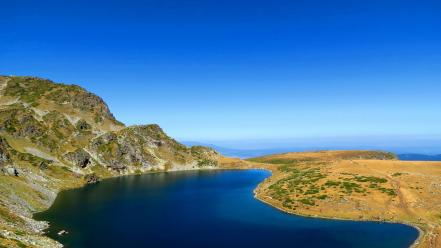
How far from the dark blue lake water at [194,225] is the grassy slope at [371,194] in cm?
567

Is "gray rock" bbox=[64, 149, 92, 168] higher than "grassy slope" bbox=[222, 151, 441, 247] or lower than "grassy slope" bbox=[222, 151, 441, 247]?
higher

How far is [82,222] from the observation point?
9025 cm

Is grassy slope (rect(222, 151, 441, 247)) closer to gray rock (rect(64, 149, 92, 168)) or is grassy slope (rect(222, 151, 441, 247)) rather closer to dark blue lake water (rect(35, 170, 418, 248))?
dark blue lake water (rect(35, 170, 418, 248))

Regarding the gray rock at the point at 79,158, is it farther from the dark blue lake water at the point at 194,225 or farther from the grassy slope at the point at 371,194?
the grassy slope at the point at 371,194

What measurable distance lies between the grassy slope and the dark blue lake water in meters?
5.67

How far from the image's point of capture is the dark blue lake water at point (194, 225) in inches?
2921

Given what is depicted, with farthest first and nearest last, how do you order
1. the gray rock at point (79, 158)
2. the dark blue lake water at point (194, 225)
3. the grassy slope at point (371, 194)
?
the gray rock at point (79, 158)
the grassy slope at point (371, 194)
the dark blue lake water at point (194, 225)

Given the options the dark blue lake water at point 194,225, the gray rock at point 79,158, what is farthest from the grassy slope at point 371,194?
the gray rock at point 79,158

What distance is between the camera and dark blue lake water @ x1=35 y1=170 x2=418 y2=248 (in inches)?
2921

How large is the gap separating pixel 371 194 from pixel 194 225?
56881 millimetres

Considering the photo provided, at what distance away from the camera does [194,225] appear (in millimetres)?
89062

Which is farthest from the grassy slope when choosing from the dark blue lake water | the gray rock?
the gray rock

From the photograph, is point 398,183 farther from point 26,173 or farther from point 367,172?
point 26,173

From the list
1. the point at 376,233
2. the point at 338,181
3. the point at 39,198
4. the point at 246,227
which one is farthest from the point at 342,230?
the point at 39,198
